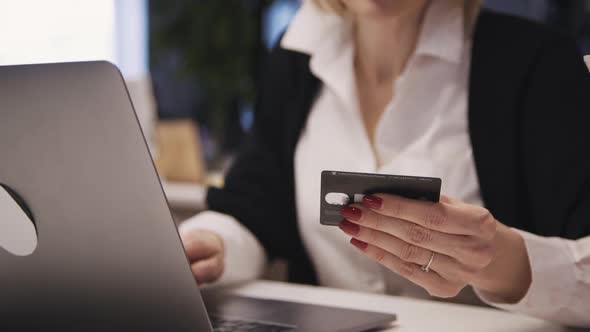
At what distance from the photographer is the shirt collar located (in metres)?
1.13

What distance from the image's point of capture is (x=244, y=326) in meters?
0.80

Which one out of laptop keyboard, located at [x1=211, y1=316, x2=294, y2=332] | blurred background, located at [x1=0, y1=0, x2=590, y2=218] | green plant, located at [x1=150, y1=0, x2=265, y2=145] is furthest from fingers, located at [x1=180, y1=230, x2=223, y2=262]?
green plant, located at [x1=150, y1=0, x2=265, y2=145]

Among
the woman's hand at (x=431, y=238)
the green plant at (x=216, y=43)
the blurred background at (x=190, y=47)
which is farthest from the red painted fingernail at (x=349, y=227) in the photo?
the green plant at (x=216, y=43)

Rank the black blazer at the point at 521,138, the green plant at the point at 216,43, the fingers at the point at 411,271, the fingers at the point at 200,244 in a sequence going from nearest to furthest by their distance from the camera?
1. the fingers at the point at 411,271
2. the black blazer at the point at 521,138
3. the fingers at the point at 200,244
4. the green plant at the point at 216,43

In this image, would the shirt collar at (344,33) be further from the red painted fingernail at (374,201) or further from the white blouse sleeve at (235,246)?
the red painted fingernail at (374,201)

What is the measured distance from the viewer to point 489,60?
43.0 inches

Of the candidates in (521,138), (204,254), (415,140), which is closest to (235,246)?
(204,254)

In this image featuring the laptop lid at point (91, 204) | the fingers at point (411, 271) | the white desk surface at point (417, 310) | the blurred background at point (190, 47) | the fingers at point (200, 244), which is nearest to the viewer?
the laptop lid at point (91, 204)

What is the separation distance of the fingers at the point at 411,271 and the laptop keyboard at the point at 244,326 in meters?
0.13

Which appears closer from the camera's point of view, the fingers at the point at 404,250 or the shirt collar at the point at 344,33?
the fingers at the point at 404,250

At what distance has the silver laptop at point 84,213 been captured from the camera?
2.05ft

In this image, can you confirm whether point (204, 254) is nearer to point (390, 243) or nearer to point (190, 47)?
point (390, 243)

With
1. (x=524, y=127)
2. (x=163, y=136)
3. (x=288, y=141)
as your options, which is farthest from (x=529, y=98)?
(x=163, y=136)

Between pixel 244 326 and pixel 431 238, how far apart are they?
23 centimetres
